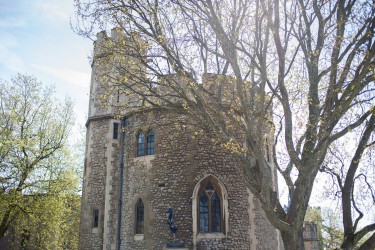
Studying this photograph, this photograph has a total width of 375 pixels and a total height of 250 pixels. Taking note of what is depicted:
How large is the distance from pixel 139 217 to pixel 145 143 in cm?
274

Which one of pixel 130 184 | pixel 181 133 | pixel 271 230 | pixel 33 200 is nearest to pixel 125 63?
pixel 181 133

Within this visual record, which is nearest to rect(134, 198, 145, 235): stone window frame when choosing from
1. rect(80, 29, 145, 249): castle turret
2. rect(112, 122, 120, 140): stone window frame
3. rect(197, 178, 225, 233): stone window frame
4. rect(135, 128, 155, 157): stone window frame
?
rect(80, 29, 145, 249): castle turret

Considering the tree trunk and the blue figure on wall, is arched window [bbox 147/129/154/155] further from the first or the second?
the tree trunk

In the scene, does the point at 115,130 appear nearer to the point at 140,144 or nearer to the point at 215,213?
the point at 140,144

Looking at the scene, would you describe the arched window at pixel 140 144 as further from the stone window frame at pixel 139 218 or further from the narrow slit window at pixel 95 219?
the narrow slit window at pixel 95 219

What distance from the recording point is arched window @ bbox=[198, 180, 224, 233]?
42.0ft

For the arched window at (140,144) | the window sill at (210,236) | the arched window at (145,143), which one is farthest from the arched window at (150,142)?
the window sill at (210,236)

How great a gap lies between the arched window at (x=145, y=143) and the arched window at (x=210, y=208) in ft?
8.25

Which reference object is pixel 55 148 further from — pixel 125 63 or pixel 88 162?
pixel 125 63

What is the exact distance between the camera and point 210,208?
12961 millimetres

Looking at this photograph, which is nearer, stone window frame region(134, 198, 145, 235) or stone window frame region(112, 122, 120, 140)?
stone window frame region(134, 198, 145, 235)

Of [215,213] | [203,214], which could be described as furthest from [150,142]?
[215,213]

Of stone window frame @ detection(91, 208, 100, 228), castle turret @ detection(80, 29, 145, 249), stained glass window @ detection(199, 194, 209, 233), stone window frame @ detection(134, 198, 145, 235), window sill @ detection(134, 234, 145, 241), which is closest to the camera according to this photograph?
stained glass window @ detection(199, 194, 209, 233)

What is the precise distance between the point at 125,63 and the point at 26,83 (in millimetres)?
10226
